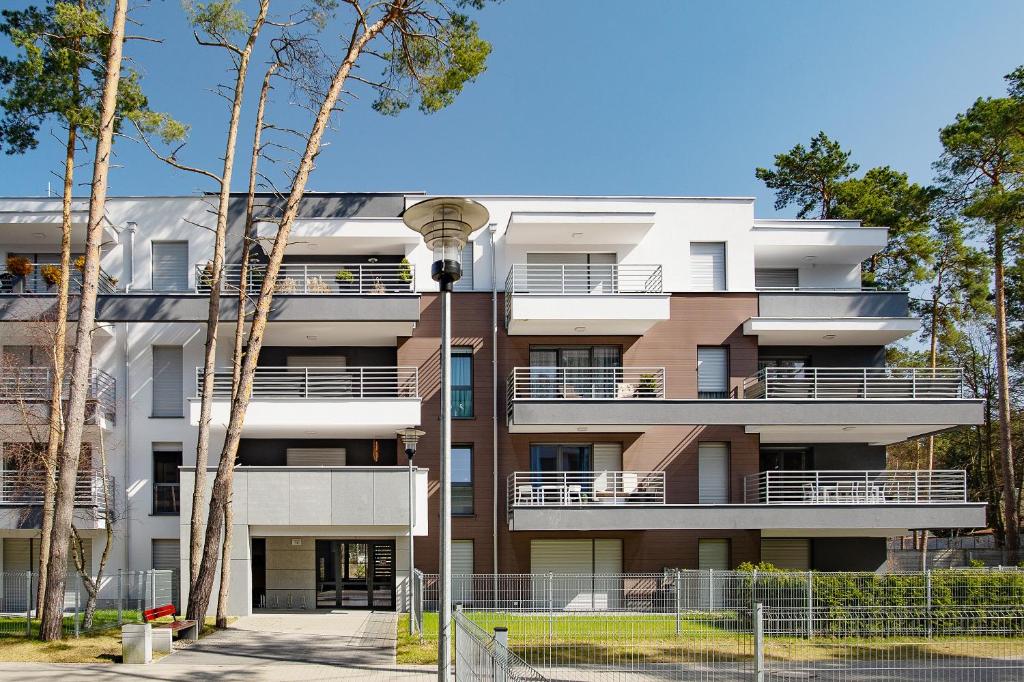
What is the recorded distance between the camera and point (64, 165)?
19078 millimetres

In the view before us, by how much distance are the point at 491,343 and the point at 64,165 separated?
10.9 m

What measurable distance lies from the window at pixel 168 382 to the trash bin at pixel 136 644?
32.5ft

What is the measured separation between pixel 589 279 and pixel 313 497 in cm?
917

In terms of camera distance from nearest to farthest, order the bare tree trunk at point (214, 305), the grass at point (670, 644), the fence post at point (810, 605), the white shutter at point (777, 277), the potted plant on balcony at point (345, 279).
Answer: the grass at point (670, 644), the fence post at point (810, 605), the bare tree trunk at point (214, 305), the potted plant on balcony at point (345, 279), the white shutter at point (777, 277)

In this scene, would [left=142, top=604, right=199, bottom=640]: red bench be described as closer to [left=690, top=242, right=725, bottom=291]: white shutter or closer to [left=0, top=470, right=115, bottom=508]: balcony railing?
[left=0, top=470, right=115, bottom=508]: balcony railing

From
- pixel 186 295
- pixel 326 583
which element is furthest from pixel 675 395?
pixel 186 295

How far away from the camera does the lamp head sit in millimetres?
8461

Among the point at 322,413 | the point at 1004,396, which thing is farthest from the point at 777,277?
the point at 322,413

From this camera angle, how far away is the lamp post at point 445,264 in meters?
8.23

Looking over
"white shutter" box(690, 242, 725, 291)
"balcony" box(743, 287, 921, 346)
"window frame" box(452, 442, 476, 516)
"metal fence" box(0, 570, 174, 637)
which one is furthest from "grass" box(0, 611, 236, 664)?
"balcony" box(743, 287, 921, 346)

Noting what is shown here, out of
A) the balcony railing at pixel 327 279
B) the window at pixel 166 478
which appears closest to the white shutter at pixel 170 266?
the balcony railing at pixel 327 279

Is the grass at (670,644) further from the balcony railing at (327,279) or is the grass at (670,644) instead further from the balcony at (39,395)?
the balcony at (39,395)

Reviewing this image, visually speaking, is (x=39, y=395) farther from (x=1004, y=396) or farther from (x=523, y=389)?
(x=1004, y=396)

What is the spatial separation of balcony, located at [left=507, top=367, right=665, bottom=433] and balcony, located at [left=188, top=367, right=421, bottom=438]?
2697 millimetres
